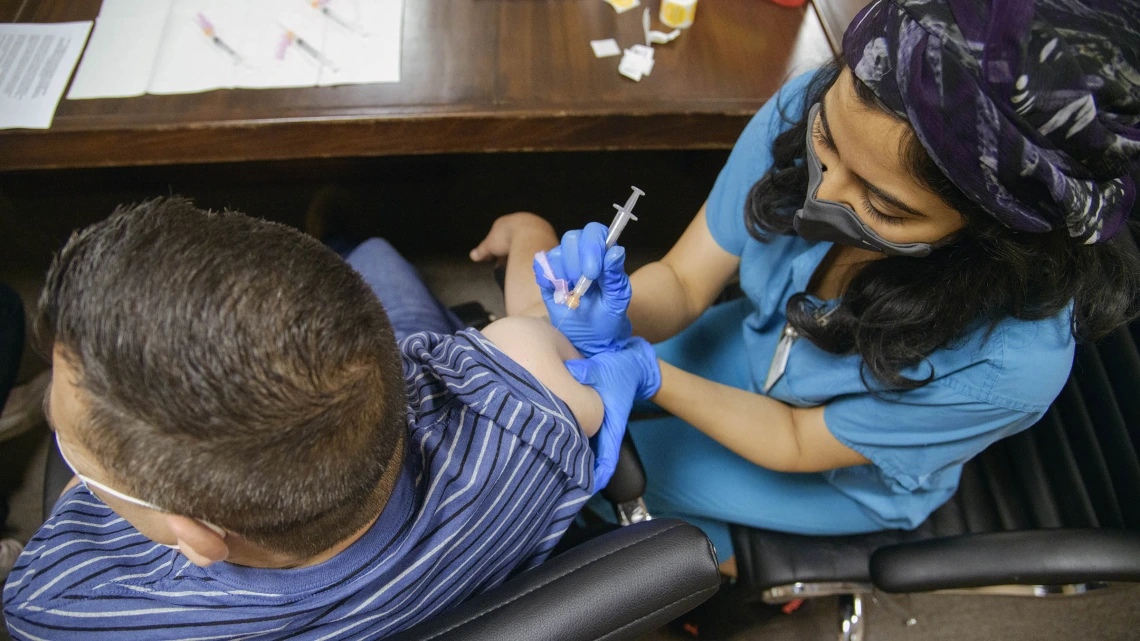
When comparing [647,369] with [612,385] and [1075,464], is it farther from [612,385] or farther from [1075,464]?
[1075,464]

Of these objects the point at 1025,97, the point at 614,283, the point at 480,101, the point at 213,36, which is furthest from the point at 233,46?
the point at 1025,97

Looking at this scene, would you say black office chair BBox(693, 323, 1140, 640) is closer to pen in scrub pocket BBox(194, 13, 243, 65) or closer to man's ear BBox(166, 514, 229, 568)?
man's ear BBox(166, 514, 229, 568)

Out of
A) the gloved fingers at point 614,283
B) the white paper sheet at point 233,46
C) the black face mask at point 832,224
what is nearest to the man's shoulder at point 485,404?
the gloved fingers at point 614,283

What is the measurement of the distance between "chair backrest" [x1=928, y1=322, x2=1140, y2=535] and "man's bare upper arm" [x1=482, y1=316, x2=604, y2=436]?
0.73 m

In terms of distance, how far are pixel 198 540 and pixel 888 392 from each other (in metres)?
0.89

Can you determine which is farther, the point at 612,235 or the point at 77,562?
the point at 612,235

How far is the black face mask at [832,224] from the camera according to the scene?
0.87m

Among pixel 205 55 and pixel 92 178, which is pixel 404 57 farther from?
pixel 92 178

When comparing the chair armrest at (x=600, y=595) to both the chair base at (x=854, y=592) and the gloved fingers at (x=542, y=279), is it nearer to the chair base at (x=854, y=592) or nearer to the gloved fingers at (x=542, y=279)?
the gloved fingers at (x=542, y=279)

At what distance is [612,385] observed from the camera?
103cm

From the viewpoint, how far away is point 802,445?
111cm

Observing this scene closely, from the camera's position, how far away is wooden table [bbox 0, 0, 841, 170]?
1208mm

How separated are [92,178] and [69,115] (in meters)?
1.19

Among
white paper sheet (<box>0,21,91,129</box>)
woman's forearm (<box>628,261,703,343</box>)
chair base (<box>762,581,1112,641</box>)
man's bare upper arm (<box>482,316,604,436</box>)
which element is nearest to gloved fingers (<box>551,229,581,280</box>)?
man's bare upper arm (<box>482,316,604,436</box>)
